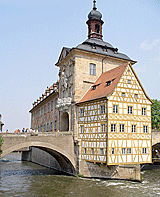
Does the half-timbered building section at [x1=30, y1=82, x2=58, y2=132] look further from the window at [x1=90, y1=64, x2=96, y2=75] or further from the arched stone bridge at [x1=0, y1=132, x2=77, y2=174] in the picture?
the arched stone bridge at [x1=0, y1=132, x2=77, y2=174]

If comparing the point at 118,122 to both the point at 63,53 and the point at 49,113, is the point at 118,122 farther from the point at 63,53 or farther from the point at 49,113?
the point at 49,113

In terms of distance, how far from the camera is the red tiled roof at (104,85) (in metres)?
25.3

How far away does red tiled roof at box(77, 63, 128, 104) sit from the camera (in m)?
25.3

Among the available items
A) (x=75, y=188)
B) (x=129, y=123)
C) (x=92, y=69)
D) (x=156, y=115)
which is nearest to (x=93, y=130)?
(x=129, y=123)

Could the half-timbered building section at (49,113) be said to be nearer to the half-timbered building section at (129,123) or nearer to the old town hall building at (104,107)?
the old town hall building at (104,107)

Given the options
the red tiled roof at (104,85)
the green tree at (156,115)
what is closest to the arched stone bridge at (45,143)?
the red tiled roof at (104,85)

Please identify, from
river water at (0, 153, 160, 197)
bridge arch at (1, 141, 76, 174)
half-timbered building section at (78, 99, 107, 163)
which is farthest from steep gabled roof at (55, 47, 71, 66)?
river water at (0, 153, 160, 197)

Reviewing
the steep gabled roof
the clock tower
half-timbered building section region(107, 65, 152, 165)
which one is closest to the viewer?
half-timbered building section region(107, 65, 152, 165)

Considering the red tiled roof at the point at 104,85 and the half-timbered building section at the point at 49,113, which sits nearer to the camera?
the red tiled roof at the point at 104,85

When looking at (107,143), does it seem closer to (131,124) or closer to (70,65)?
(131,124)

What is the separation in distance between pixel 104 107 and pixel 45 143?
24.8ft

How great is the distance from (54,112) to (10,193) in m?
19.4

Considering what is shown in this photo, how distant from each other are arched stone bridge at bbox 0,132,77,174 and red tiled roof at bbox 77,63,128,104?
507 cm

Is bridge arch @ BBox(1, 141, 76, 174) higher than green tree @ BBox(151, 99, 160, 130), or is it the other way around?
green tree @ BBox(151, 99, 160, 130)
